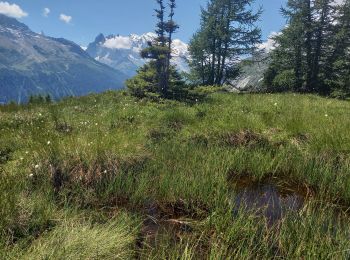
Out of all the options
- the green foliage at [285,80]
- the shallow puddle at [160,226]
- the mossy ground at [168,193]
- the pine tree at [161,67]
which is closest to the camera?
the mossy ground at [168,193]

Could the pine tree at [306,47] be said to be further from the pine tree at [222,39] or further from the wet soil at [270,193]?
the wet soil at [270,193]

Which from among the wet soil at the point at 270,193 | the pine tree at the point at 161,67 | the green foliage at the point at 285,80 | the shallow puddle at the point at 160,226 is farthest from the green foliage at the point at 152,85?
the shallow puddle at the point at 160,226

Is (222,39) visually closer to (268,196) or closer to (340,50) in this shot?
(340,50)

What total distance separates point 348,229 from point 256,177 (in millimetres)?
2611

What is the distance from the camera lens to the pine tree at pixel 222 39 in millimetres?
29527

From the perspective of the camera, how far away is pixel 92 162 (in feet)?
21.8

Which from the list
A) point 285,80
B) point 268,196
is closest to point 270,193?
point 268,196

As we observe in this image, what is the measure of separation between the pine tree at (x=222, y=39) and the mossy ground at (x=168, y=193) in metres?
21.2

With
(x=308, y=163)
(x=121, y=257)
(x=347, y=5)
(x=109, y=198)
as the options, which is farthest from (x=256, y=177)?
(x=347, y=5)

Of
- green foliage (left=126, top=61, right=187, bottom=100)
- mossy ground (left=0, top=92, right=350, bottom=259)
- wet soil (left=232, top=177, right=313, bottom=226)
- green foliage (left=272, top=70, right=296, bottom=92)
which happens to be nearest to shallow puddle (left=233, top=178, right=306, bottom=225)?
wet soil (left=232, top=177, right=313, bottom=226)

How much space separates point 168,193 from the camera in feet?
18.7

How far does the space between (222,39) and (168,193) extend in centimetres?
2604

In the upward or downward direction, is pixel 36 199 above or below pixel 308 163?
below

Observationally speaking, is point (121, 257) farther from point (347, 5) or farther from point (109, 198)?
point (347, 5)
